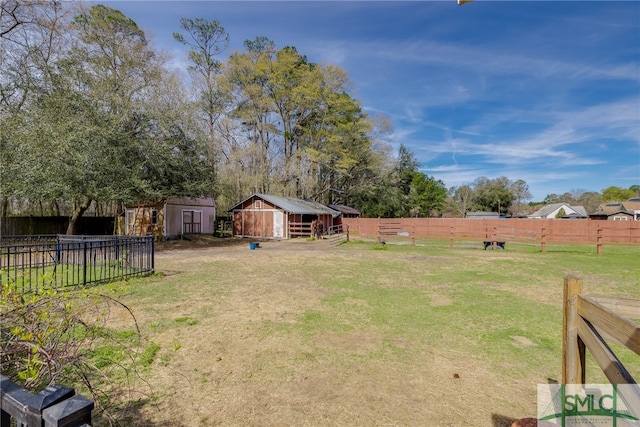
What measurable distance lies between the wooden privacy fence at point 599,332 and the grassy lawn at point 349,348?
1.05 m

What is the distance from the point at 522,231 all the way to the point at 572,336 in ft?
57.2

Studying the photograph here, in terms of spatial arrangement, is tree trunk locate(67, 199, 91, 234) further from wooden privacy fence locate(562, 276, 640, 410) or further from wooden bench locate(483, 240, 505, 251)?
wooden bench locate(483, 240, 505, 251)

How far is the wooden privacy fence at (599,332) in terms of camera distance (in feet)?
4.50

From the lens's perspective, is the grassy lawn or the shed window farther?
the shed window

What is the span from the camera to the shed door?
24.5 m

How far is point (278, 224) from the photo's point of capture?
2453 centimetres

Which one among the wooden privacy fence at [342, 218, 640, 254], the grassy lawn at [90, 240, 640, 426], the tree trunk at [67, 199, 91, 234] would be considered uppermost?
the tree trunk at [67, 199, 91, 234]

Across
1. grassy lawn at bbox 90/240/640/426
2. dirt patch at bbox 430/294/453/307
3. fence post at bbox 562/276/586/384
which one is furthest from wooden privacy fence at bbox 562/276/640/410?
dirt patch at bbox 430/294/453/307

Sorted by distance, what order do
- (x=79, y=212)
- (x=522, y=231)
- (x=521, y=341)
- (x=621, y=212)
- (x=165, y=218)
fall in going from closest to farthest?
(x=521, y=341) < (x=79, y=212) < (x=522, y=231) < (x=165, y=218) < (x=621, y=212)

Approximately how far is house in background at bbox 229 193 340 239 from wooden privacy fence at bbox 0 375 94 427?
22.5 metres

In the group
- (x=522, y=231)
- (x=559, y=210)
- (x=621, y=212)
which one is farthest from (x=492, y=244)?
(x=559, y=210)

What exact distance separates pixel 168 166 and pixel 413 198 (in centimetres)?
3916

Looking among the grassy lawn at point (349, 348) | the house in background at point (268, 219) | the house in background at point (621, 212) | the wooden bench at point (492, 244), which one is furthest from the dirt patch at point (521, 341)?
the house in background at point (621, 212)

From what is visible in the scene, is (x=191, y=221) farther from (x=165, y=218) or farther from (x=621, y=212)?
(x=621, y=212)
